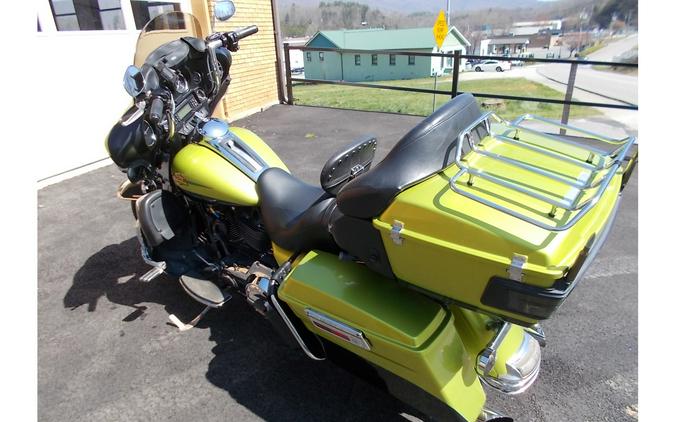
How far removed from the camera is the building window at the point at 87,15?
208 inches

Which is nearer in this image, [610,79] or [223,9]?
[223,9]

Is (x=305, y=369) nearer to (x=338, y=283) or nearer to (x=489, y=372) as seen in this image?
(x=338, y=283)

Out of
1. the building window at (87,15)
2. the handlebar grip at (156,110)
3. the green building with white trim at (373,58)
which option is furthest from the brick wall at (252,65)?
the green building with white trim at (373,58)

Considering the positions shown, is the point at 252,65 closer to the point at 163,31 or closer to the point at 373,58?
the point at 163,31

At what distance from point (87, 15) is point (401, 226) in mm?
6147

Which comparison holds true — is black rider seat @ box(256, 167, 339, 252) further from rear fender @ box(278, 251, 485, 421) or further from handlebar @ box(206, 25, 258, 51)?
handlebar @ box(206, 25, 258, 51)

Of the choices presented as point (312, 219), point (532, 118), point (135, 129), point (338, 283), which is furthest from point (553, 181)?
point (135, 129)

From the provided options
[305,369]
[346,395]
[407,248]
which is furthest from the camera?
[305,369]

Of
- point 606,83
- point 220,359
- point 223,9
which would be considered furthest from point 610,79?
point 220,359

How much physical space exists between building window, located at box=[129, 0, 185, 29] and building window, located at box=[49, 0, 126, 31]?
9.1 inches

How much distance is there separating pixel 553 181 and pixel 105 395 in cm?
242

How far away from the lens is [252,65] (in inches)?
315

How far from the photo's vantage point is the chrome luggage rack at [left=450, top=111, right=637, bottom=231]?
1.24 meters

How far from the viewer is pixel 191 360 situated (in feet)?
7.88
